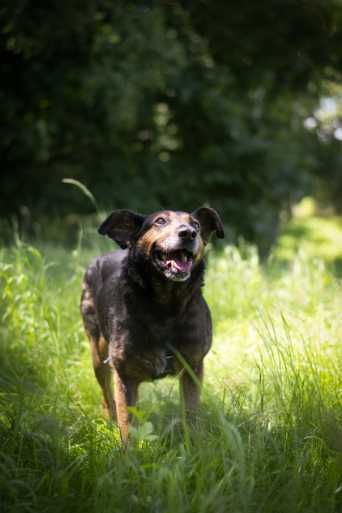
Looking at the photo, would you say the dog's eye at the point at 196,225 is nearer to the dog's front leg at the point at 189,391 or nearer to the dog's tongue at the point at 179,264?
the dog's tongue at the point at 179,264

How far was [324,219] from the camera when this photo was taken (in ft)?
120

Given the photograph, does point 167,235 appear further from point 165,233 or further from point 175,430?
point 175,430

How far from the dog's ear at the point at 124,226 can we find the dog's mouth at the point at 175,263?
1.41 ft

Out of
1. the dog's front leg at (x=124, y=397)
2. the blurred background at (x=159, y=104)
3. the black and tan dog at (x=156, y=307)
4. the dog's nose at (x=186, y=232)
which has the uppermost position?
the dog's nose at (x=186, y=232)

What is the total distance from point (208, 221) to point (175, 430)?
1.69 meters

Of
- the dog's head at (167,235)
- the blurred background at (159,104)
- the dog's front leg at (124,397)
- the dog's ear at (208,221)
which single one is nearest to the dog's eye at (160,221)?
the dog's head at (167,235)

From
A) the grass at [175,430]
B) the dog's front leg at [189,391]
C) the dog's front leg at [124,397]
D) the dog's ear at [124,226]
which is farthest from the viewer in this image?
the dog's ear at [124,226]

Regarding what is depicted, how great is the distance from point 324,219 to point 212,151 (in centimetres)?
2096

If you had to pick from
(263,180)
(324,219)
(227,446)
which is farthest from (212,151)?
(324,219)

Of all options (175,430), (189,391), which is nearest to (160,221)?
(189,391)

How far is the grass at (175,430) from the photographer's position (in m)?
2.89

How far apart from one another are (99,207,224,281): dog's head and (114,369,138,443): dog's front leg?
32.4 inches

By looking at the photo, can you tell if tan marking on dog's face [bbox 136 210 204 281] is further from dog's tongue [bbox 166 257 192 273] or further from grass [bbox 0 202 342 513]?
grass [bbox 0 202 342 513]

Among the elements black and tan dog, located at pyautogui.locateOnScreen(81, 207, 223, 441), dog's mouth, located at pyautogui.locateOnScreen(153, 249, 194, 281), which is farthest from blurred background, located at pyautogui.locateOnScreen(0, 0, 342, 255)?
dog's mouth, located at pyautogui.locateOnScreen(153, 249, 194, 281)
